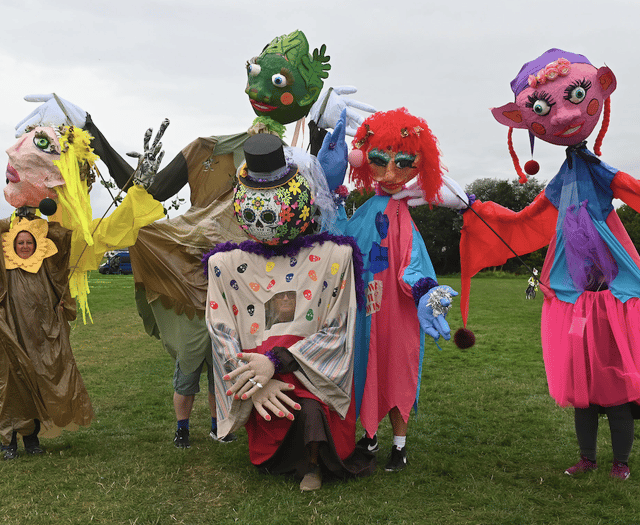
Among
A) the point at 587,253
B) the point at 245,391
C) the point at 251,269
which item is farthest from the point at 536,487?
the point at 251,269

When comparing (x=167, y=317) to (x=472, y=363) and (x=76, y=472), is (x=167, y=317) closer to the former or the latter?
(x=76, y=472)

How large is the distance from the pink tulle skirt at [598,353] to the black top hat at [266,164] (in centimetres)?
179

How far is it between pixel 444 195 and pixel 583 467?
1833 millimetres

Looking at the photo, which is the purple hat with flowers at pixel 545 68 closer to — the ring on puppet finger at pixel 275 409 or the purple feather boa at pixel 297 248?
the purple feather boa at pixel 297 248

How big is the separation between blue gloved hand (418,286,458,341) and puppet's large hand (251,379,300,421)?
80 centimetres

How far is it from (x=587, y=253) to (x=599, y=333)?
1.47 ft

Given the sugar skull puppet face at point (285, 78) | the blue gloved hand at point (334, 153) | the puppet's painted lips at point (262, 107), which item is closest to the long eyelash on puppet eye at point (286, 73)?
the sugar skull puppet face at point (285, 78)

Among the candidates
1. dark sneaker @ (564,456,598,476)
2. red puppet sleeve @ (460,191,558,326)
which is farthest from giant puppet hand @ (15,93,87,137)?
dark sneaker @ (564,456,598,476)

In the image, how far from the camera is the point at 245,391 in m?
3.09

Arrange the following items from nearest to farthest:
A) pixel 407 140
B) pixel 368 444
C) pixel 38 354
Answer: pixel 407 140
pixel 38 354
pixel 368 444

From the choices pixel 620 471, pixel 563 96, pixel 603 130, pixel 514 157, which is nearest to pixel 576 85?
pixel 563 96

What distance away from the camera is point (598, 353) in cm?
321

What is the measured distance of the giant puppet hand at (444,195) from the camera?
3.64 meters

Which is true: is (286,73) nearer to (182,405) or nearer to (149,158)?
(149,158)
